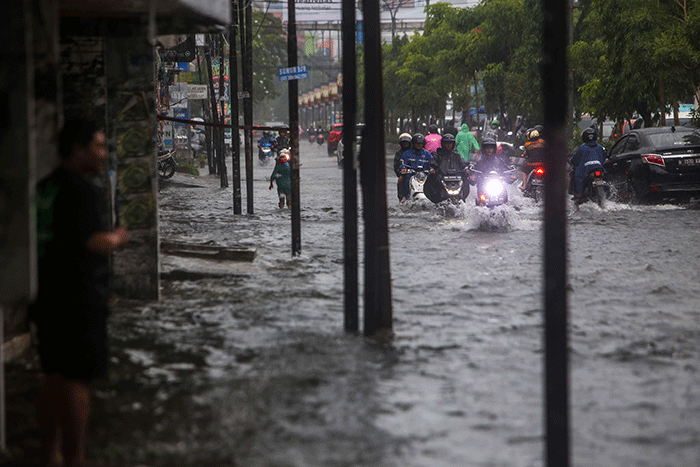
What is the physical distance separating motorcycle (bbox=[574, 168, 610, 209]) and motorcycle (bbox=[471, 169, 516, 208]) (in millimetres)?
2710

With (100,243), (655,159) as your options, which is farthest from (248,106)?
(100,243)

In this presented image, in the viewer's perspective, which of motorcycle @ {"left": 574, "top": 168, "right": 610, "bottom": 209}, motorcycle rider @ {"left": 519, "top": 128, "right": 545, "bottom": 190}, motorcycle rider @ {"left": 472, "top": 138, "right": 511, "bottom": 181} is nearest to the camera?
motorcycle rider @ {"left": 472, "top": 138, "right": 511, "bottom": 181}

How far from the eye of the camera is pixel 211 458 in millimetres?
4664

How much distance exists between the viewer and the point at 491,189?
1652 centimetres

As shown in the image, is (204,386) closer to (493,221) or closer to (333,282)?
(333,282)

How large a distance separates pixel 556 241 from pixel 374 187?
3.59 meters

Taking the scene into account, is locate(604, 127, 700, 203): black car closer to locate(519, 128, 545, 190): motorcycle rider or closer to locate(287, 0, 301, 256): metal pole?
locate(519, 128, 545, 190): motorcycle rider

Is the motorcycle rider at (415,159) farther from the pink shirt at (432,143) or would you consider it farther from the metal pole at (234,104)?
the pink shirt at (432,143)

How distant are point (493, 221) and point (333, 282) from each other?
6.28 m

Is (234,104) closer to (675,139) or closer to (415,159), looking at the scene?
(415,159)

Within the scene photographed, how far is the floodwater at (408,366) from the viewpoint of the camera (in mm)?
4871

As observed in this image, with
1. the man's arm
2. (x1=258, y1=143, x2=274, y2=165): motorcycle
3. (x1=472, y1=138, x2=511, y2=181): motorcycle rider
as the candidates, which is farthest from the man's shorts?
(x1=258, y1=143, x2=274, y2=165): motorcycle

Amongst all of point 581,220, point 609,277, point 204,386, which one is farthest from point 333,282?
point 581,220

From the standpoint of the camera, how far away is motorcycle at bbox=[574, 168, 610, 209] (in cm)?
1881
